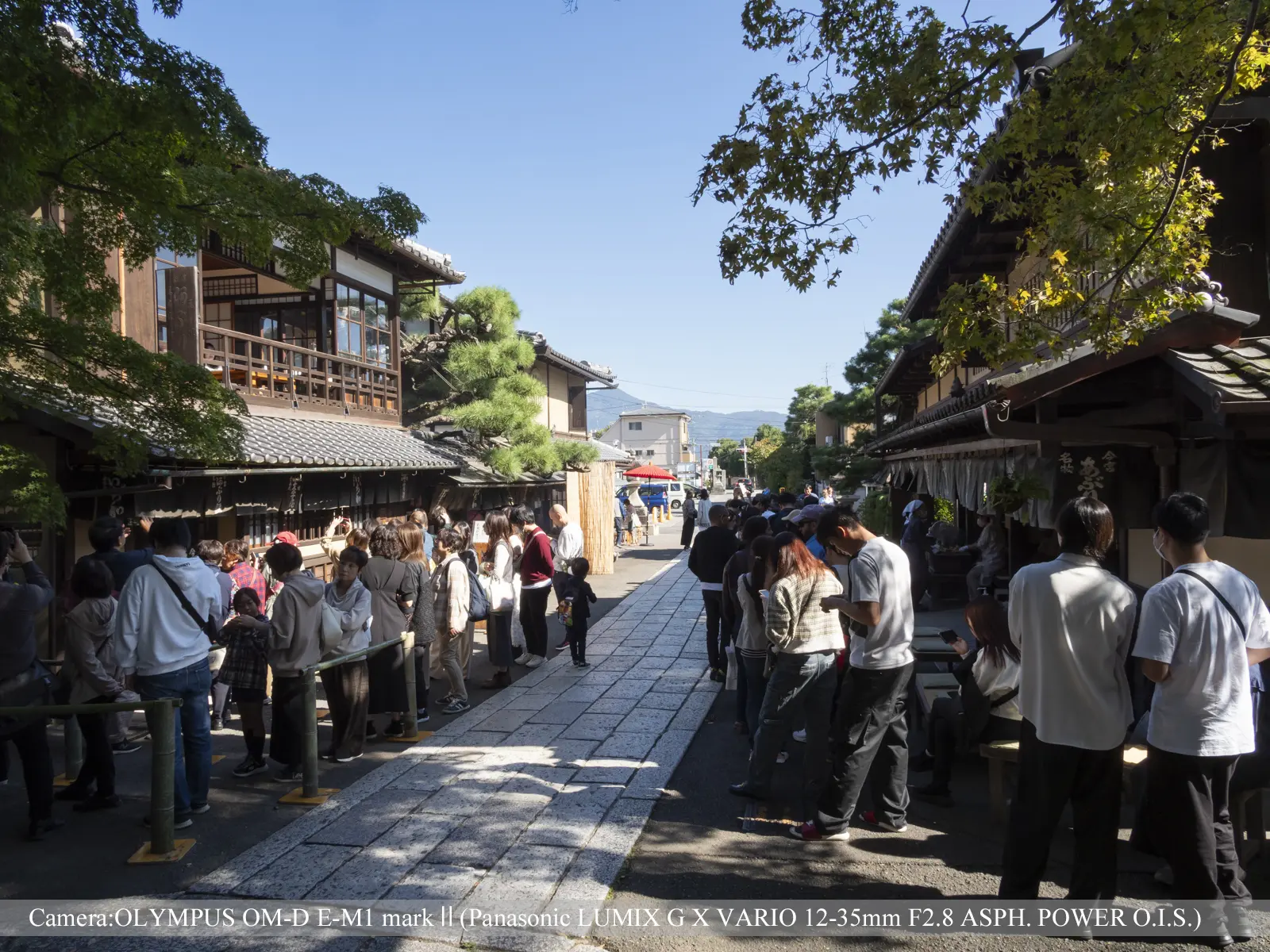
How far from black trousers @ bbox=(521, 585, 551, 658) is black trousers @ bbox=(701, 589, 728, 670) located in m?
1.84

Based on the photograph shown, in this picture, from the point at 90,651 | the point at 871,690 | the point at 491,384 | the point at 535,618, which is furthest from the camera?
the point at 491,384

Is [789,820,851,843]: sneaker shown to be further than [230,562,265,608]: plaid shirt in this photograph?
No

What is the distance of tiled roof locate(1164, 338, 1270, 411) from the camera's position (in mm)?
4789

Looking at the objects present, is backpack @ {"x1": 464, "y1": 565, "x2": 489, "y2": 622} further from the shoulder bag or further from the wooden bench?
the wooden bench

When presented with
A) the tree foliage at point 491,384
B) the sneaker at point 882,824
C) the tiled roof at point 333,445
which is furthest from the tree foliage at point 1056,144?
the tree foliage at point 491,384

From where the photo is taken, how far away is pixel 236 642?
619cm

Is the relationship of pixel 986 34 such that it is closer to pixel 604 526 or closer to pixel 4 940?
pixel 4 940

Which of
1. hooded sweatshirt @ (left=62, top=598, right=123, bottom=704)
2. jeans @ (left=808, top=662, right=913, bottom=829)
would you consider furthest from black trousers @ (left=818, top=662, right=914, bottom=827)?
hooded sweatshirt @ (left=62, top=598, right=123, bottom=704)

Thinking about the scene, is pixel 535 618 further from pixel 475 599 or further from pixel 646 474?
pixel 646 474

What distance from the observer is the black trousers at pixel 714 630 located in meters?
8.35

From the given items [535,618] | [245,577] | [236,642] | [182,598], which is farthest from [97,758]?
[535,618]

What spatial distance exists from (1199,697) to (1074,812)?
721 mm

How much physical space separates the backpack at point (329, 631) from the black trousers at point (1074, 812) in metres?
4.50

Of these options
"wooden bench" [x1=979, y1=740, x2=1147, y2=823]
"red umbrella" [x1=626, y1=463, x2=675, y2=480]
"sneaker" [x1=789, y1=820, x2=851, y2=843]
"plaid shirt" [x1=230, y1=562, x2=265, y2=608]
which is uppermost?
"red umbrella" [x1=626, y1=463, x2=675, y2=480]
